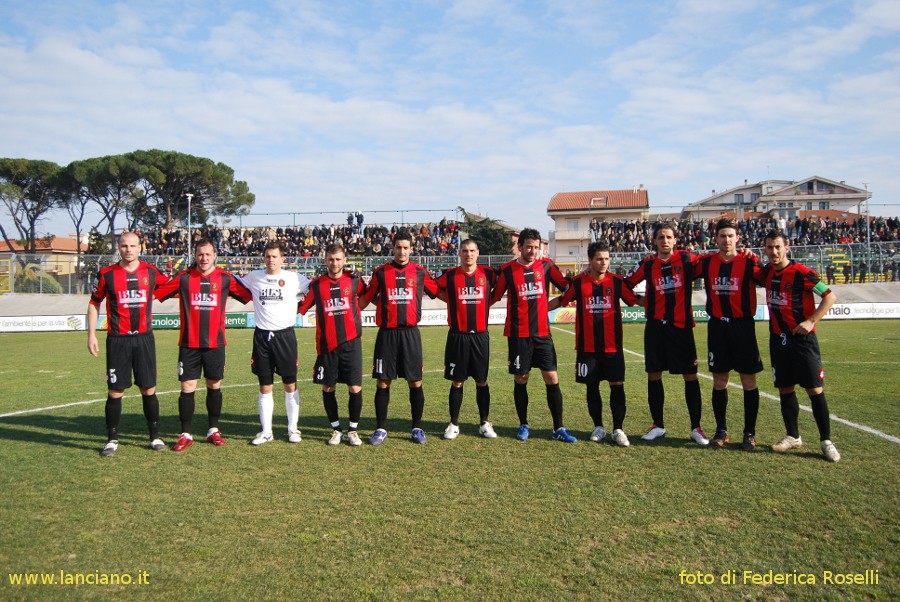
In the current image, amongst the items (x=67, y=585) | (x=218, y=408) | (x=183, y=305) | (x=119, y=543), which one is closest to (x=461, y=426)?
(x=218, y=408)

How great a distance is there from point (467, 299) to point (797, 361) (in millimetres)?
3164

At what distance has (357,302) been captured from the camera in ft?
21.1

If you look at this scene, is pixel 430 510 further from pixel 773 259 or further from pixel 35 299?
pixel 35 299

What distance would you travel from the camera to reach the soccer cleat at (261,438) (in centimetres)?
615

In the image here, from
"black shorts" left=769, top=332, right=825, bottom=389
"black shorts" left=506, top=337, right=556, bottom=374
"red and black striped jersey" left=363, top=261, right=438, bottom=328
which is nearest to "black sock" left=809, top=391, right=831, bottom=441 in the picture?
"black shorts" left=769, top=332, right=825, bottom=389

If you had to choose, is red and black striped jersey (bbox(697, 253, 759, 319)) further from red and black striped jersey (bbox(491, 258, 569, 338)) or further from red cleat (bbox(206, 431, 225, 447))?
red cleat (bbox(206, 431, 225, 447))

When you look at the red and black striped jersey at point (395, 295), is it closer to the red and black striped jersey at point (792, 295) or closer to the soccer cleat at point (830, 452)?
the red and black striped jersey at point (792, 295)

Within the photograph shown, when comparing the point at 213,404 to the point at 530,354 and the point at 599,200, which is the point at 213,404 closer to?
the point at 530,354

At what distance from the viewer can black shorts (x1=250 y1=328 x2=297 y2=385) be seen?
6242 mm

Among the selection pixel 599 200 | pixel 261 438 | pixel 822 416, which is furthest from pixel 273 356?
pixel 599 200

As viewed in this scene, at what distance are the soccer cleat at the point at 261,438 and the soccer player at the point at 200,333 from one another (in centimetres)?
33

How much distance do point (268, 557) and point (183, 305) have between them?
3489 mm

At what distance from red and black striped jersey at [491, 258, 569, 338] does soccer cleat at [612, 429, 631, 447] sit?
1198mm

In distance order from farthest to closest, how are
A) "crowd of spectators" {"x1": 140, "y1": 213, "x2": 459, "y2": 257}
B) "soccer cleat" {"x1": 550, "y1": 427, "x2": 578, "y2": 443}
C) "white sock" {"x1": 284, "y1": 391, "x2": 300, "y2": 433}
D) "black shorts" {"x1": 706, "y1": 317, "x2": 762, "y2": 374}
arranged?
"crowd of spectators" {"x1": 140, "y1": 213, "x2": 459, "y2": 257}, "white sock" {"x1": 284, "y1": 391, "x2": 300, "y2": 433}, "soccer cleat" {"x1": 550, "y1": 427, "x2": 578, "y2": 443}, "black shorts" {"x1": 706, "y1": 317, "x2": 762, "y2": 374}
